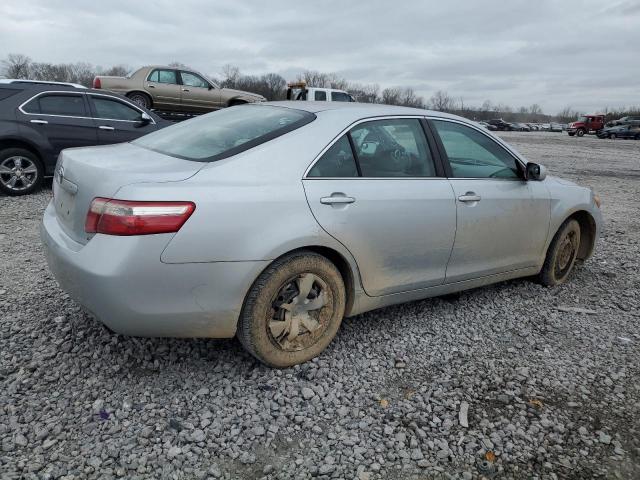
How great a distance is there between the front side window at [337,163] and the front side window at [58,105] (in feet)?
20.6

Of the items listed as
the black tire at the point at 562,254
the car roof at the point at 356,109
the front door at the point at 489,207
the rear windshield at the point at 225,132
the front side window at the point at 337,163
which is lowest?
the black tire at the point at 562,254

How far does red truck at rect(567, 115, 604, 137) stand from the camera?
160 feet

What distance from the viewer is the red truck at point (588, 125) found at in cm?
4881

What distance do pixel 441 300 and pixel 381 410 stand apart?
169cm

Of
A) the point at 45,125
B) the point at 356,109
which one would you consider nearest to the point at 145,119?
the point at 45,125

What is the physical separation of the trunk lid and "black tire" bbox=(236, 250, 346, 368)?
27.7 inches

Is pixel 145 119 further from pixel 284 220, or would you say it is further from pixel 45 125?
pixel 284 220

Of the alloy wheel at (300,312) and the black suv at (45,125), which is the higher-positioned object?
the black suv at (45,125)

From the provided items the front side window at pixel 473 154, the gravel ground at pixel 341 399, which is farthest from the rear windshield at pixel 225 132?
the gravel ground at pixel 341 399

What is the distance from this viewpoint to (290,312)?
9.48 ft

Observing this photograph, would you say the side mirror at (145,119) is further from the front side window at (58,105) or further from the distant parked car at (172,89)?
the distant parked car at (172,89)

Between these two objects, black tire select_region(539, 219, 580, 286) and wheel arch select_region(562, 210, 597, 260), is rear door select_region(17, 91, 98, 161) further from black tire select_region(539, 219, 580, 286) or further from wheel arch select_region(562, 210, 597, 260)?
wheel arch select_region(562, 210, 597, 260)

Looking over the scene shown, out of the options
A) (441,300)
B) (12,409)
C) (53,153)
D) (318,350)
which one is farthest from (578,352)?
(53,153)

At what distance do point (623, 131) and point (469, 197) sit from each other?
49.0 meters
